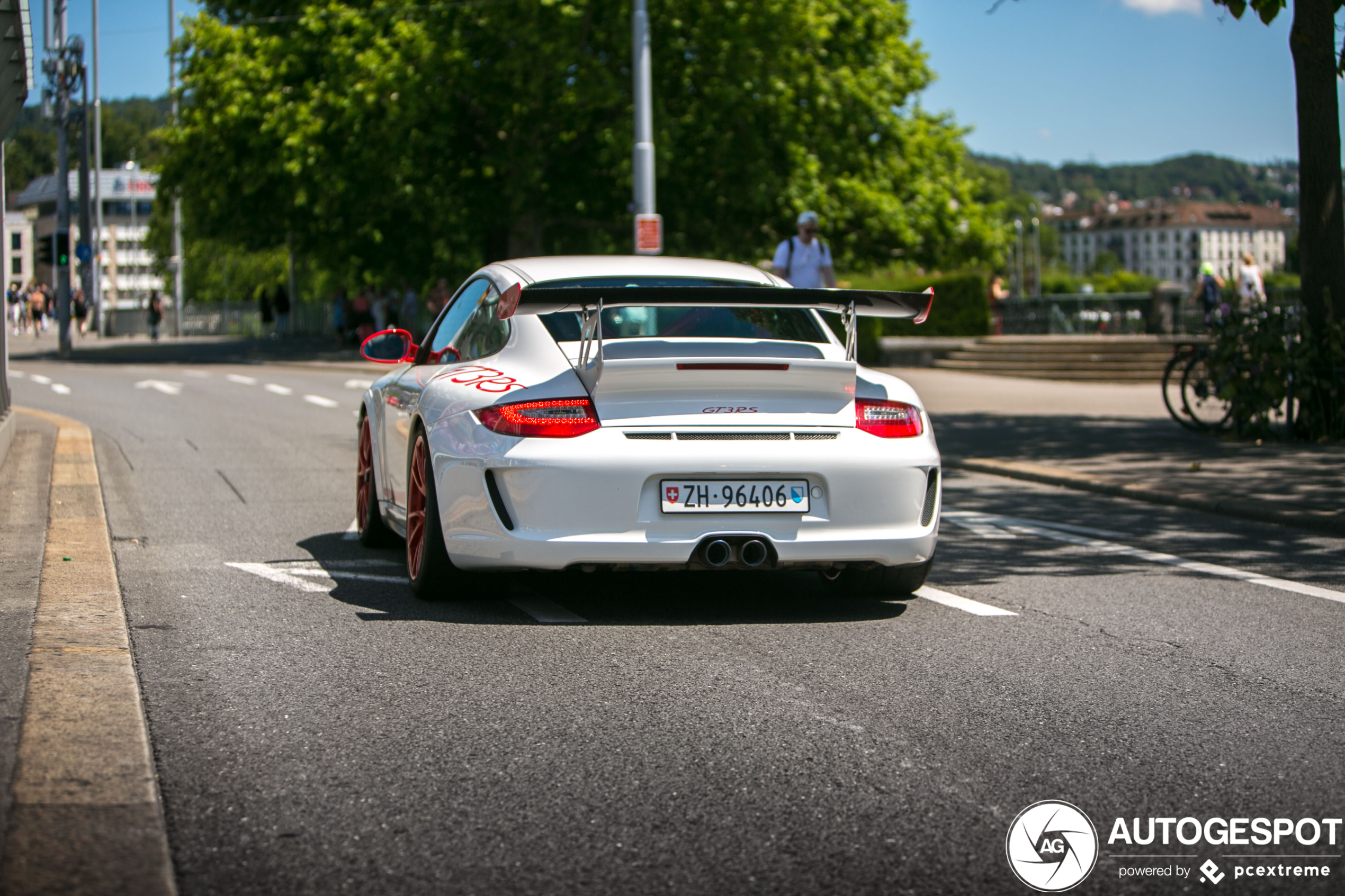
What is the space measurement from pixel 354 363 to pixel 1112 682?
30630 millimetres

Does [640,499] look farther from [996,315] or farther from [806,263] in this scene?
[996,315]

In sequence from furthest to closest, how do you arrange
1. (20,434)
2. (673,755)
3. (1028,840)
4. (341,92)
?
1. (341,92)
2. (20,434)
3. (673,755)
4. (1028,840)

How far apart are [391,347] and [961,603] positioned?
314 centimetres

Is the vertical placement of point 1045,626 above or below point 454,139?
below

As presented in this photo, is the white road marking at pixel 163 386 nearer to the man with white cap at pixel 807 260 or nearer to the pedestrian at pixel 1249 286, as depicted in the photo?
the man with white cap at pixel 807 260

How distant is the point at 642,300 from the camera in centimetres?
591

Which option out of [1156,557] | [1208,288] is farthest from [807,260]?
[1208,288]

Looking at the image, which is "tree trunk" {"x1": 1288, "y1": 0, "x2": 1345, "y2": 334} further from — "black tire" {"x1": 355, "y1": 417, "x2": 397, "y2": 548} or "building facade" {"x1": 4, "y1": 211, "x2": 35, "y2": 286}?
"building facade" {"x1": 4, "y1": 211, "x2": 35, "y2": 286}

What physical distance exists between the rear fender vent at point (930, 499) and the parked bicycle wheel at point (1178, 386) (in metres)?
9.13

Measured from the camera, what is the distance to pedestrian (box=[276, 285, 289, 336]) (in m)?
52.6

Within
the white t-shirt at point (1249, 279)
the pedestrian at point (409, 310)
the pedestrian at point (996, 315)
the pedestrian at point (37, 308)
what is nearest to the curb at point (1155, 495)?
the white t-shirt at point (1249, 279)

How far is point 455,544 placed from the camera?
6062 mm

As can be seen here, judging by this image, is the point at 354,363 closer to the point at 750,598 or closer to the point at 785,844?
the point at 750,598

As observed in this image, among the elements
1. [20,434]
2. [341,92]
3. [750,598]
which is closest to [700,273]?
[750,598]
